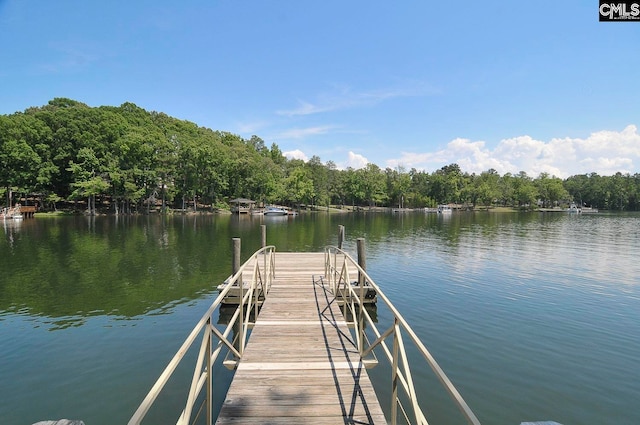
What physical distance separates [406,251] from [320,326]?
1982 cm

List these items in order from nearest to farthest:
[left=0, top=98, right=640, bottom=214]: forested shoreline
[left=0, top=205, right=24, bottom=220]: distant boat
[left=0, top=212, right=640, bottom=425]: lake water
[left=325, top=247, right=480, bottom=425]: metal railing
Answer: [left=325, top=247, right=480, bottom=425]: metal railing, [left=0, top=212, right=640, bottom=425]: lake water, [left=0, top=205, right=24, bottom=220]: distant boat, [left=0, top=98, right=640, bottom=214]: forested shoreline

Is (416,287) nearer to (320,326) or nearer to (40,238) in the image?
(320,326)

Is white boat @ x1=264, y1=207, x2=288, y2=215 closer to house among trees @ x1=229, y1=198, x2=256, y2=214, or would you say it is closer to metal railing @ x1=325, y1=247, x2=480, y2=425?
house among trees @ x1=229, y1=198, x2=256, y2=214

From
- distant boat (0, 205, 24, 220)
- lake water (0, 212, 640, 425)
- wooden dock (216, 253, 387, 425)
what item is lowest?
lake water (0, 212, 640, 425)

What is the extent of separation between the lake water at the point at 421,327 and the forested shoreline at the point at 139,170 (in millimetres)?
41324

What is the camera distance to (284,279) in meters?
12.1

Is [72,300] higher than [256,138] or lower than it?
lower

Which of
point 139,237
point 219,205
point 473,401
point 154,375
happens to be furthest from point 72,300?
point 219,205

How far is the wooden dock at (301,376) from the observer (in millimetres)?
4211

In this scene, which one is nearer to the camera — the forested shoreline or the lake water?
the lake water

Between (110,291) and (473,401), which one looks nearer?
(473,401)

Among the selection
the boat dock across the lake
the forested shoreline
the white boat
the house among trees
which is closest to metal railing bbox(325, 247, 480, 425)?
the boat dock across the lake

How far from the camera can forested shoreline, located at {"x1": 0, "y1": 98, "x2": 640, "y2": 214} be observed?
56.3 meters

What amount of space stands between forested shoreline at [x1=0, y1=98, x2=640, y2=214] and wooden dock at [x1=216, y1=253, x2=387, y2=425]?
6029 centimetres
